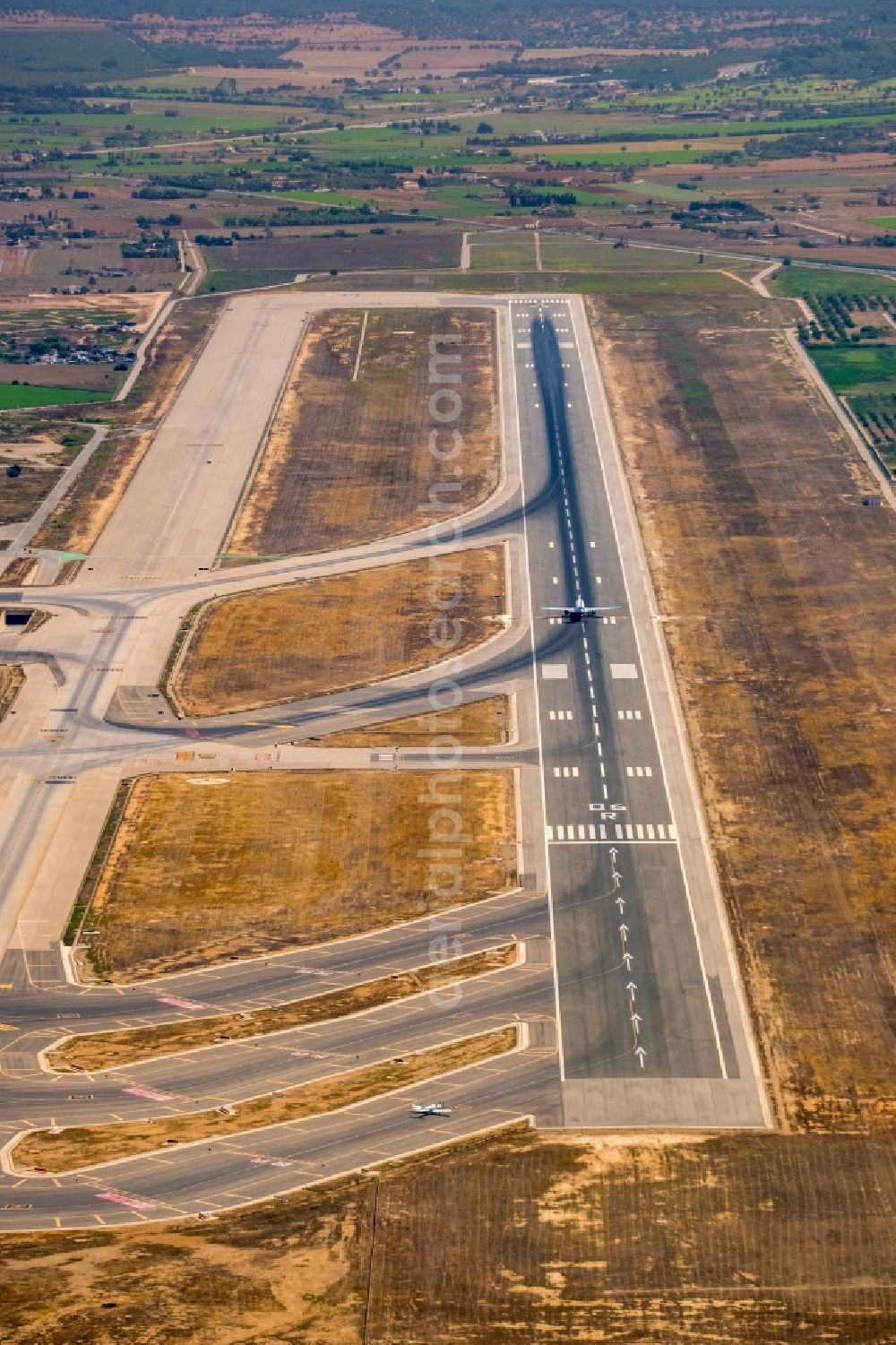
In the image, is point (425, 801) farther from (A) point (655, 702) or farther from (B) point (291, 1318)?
(B) point (291, 1318)

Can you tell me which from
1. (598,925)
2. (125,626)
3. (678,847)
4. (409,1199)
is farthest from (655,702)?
(409,1199)

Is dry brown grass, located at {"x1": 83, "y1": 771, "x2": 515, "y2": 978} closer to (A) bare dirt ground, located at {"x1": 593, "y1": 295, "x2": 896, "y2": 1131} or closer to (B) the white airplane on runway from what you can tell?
(A) bare dirt ground, located at {"x1": 593, "y1": 295, "x2": 896, "y2": 1131}

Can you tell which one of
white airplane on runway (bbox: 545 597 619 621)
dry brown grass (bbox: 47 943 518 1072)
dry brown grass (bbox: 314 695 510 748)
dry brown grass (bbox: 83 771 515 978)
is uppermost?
white airplane on runway (bbox: 545 597 619 621)

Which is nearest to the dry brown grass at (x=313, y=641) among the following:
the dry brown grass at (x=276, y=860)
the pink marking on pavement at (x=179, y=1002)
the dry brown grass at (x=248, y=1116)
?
the dry brown grass at (x=276, y=860)

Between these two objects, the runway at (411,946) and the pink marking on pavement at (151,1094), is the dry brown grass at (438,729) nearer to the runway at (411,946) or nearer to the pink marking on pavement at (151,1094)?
the runway at (411,946)

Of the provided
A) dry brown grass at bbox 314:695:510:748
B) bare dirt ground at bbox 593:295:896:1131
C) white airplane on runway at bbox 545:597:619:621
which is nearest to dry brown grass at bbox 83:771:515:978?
dry brown grass at bbox 314:695:510:748
